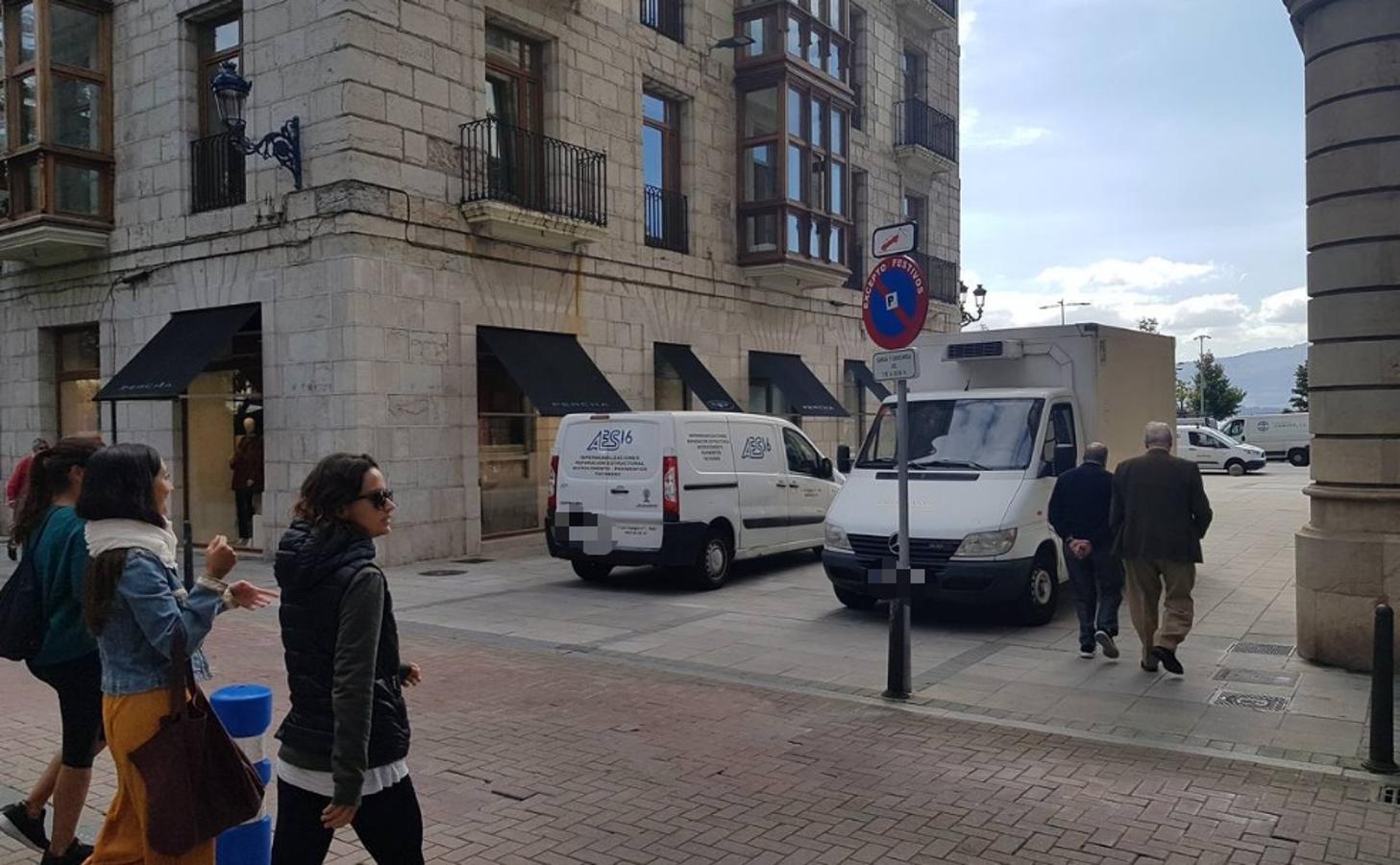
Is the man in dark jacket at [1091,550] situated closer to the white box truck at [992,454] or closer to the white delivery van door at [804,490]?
the white box truck at [992,454]

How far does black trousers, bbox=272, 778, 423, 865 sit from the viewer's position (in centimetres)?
308

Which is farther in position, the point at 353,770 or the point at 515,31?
the point at 515,31

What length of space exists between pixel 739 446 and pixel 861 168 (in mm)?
14365

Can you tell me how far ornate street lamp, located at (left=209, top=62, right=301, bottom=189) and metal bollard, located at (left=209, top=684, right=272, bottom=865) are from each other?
A: 11.4 m

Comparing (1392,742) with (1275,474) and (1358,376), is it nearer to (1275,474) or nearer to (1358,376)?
(1358,376)

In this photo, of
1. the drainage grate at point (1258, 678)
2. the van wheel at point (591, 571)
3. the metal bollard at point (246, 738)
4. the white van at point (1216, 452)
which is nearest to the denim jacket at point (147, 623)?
the metal bollard at point (246, 738)

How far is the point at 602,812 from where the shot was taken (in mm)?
5047

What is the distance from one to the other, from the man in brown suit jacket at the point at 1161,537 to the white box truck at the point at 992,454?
1486 mm

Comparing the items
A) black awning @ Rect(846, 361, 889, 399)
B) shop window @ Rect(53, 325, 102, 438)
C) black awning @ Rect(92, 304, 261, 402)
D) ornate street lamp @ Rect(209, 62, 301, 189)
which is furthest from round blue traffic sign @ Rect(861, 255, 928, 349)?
black awning @ Rect(846, 361, 889, 399)

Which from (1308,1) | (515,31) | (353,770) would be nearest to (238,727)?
(353,770)

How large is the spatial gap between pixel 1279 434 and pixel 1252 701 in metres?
42.3

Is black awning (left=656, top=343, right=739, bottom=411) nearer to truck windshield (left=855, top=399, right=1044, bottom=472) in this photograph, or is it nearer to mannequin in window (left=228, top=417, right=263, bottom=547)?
mannequin in window (left=228, top=417, right=263, bottom=547)

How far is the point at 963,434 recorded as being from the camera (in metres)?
10.5

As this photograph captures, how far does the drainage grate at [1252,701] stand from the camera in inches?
267
